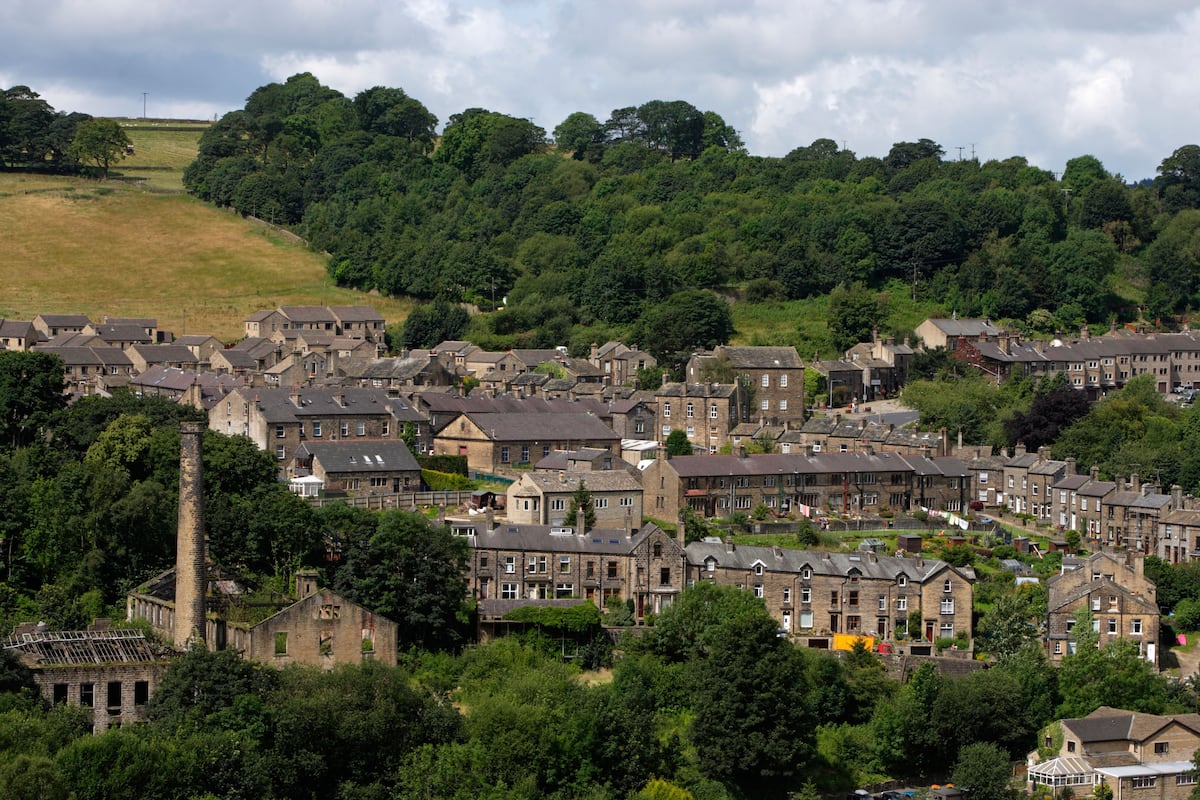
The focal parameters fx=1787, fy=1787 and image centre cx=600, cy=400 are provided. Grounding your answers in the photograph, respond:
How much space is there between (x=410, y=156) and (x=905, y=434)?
6605 cm

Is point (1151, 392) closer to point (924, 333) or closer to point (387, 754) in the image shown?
point (924, 333)

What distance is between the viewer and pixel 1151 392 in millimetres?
79125

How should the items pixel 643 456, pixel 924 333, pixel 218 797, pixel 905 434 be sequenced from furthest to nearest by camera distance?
pixel 924 333 → pixel 905 434 → pixel 643 456 → pixel 218 797

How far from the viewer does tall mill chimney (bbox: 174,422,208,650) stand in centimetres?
4406

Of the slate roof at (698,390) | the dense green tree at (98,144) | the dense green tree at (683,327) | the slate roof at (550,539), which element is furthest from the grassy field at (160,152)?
the slate roof at (550,539)

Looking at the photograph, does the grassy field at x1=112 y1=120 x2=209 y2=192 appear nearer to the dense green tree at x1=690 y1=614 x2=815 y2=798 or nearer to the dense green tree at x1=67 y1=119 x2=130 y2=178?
the dense green tree at x1=67 y1=119 x2=130 y2=178

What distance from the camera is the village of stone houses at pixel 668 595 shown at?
1695 inches

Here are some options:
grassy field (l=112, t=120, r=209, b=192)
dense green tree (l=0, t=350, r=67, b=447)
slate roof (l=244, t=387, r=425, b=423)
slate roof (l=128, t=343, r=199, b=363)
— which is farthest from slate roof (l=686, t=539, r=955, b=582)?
grassy field (l=112, t=120, r=209, b=192)

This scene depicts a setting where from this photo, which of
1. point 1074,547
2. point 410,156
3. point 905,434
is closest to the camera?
point 1074,547

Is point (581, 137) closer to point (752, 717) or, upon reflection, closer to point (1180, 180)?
point (1180, 180)

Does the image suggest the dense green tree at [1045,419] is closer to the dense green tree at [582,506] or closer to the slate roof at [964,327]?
the slate roof at [964,327]

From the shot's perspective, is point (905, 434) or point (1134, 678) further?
point (905, 434)

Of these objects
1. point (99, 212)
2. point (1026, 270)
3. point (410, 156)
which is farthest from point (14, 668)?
point (410, 156)

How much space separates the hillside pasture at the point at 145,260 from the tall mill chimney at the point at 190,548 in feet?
153
